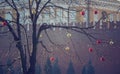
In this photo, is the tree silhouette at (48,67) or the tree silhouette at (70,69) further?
the tree silhouette at (48,67)

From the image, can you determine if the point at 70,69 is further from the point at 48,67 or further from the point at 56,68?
the point at 48,67

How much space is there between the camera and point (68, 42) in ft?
54.6

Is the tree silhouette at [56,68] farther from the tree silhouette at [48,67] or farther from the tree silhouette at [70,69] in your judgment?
the tree silhouette at [70,69]

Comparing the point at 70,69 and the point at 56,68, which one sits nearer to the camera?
the point at 70,69

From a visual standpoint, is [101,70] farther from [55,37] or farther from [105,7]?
[105,7]

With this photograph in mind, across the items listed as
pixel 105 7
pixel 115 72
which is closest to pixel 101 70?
pixel 115 72

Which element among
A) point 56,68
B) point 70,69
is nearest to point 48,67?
point 56,68

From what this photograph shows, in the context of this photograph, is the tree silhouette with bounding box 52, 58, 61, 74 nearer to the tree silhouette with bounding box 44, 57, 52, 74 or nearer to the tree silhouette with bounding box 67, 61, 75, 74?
the tree silhouette with bounding box 44, 57, 52, 74

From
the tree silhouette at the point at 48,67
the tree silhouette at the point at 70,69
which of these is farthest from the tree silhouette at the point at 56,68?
the tree silhouette at the point at 70,69

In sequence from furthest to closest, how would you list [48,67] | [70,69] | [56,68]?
[48,67]
[56,68]
[70,69]

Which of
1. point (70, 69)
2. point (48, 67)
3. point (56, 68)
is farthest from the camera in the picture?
point (48, 67)

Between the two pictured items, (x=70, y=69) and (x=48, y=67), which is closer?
(x=70, y=69)

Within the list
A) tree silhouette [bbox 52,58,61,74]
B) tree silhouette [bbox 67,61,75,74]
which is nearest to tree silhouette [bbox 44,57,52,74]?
tree silhouette [bbox 52,58,61,74]

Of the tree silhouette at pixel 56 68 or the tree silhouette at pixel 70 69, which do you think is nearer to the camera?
the tree silhouette at pixel 70 69
